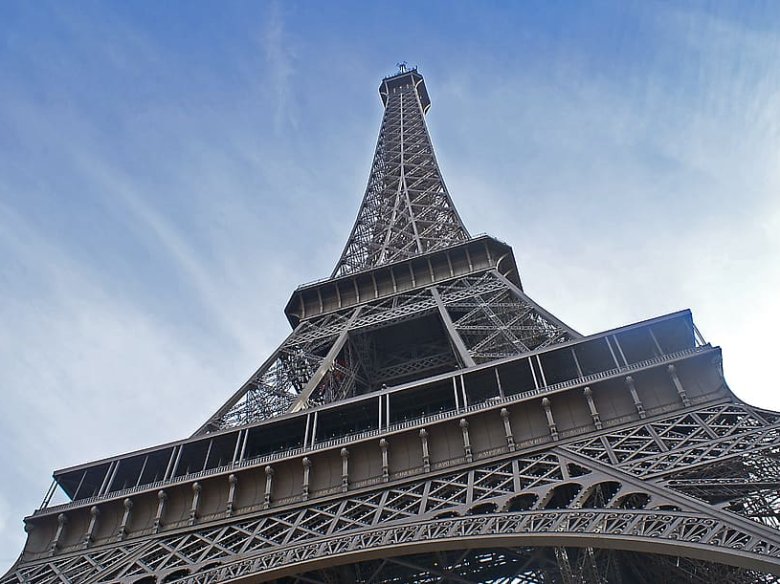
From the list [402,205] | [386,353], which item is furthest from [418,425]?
[402,205]

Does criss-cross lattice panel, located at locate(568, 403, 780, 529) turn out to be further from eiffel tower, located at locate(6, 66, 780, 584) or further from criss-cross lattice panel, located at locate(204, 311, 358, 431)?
criss-cross lattice panel, located at locate(204, 311, 358, 431)

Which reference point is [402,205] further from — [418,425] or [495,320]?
[418,425]

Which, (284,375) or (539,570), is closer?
(539,570)

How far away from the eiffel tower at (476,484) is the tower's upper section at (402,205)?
10820mm

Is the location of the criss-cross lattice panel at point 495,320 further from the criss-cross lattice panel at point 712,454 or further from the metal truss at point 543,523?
the metal truss at point 543,523

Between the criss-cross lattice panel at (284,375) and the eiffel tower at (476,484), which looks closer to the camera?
the eiffel tower at (476,484)

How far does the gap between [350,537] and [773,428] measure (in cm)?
776

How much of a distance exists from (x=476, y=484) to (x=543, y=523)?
266cm

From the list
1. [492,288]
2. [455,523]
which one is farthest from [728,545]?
[492,288]

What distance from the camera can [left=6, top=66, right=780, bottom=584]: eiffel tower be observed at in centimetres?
1188

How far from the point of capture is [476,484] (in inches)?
569

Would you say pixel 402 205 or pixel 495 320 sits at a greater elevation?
pixel 402 205

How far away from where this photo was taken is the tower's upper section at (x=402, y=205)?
33812mm

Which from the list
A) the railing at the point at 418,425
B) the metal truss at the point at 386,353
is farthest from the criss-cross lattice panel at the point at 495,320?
the railing at the point at 418,425
